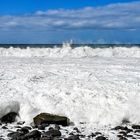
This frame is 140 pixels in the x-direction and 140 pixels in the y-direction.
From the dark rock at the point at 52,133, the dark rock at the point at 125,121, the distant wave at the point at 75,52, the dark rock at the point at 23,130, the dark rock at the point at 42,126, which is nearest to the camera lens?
the dark rock at the point at 52,133

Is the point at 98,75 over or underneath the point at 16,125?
over

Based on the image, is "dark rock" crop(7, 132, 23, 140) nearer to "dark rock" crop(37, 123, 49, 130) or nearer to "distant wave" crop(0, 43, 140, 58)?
"dark rock" crop(37, 123, 49, 130)

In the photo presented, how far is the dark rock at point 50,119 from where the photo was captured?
908 cm

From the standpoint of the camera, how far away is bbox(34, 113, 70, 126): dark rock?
9.08 m

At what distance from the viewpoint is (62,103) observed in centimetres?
1024

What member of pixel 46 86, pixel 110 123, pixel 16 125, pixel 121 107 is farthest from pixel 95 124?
pixel 46 86

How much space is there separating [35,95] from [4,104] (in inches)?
44.8

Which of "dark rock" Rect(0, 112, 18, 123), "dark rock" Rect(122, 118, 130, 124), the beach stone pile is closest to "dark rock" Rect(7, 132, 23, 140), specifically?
the beach stone pile

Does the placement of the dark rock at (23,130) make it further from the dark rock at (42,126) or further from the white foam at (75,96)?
the white foam at (75,96)

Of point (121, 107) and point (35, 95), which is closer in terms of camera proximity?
point (121, 107)

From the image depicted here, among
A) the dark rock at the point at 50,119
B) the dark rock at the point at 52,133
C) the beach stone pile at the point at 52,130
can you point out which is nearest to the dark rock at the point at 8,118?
the beach stone pile at the point at 52,130

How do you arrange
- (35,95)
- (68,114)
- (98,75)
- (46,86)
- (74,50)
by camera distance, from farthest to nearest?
(74,50) → (98,75) → (46,86) → (35,95) → (68,114)

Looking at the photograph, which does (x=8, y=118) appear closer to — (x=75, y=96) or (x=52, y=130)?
(x=52, y=130)

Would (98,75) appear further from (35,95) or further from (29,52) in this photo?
(29,52)
